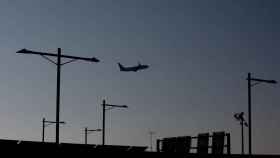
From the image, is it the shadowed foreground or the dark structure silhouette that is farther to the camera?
the dark structure silhouette

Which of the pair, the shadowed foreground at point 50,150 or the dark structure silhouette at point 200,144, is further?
the dark structure silhouette at point 200,144

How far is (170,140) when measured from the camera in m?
44.5

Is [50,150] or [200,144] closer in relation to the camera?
[50,150]

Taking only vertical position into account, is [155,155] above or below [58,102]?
below

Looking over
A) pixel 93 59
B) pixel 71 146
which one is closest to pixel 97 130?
pixel 93 59

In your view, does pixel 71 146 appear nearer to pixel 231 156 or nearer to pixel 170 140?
pixel 231 156

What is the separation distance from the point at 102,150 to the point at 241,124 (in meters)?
38.0

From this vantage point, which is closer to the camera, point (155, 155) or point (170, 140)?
point (155, 155)

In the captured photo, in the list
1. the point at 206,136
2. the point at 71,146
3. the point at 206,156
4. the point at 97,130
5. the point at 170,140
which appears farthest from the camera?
the point at 97,130

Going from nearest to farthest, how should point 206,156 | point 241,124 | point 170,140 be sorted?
point 206,156
point 170,140
point 241,124

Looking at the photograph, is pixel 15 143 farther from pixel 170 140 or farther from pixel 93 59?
pixel 170 140

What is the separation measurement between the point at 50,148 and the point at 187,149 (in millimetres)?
15465

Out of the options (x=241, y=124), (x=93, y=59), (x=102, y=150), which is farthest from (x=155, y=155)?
(x=241, y=124)

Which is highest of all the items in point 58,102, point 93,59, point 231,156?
point 93,59
